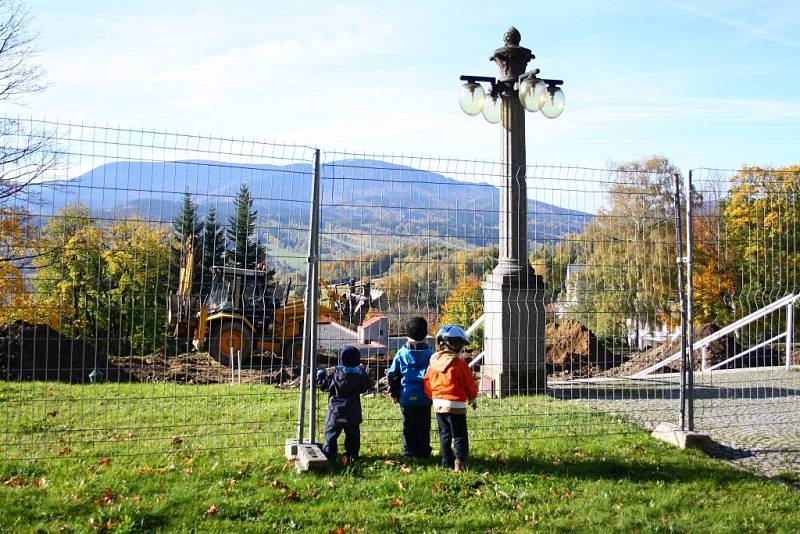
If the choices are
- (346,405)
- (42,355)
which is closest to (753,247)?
(346,405)

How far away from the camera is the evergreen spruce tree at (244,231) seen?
627cm

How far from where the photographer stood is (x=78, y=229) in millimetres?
6172

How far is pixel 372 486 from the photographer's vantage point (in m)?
5.83

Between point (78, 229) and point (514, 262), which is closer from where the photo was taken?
point (78, 229)

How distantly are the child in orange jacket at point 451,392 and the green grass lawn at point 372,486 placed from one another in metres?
0.20

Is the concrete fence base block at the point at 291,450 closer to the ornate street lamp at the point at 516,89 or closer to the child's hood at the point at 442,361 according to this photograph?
the child's hood at the point at 442,361

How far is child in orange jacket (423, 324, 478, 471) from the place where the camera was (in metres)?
6.34

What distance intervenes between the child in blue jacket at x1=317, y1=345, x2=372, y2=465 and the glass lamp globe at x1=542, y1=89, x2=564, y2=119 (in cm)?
476

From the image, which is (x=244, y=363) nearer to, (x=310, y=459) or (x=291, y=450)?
(x=291, y=450)

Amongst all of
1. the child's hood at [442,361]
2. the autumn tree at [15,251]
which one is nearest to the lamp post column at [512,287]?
the child's hood at [442,361]

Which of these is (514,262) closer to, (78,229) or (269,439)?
(269,439)

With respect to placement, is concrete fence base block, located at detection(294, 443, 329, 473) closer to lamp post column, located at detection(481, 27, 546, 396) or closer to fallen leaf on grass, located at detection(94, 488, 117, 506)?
fallen leaf on grass, located at detection(94, 488, 117, 506)

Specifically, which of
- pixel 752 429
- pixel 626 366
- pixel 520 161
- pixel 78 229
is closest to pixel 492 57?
pixel 520 161

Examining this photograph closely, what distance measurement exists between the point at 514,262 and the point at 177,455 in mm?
6245
